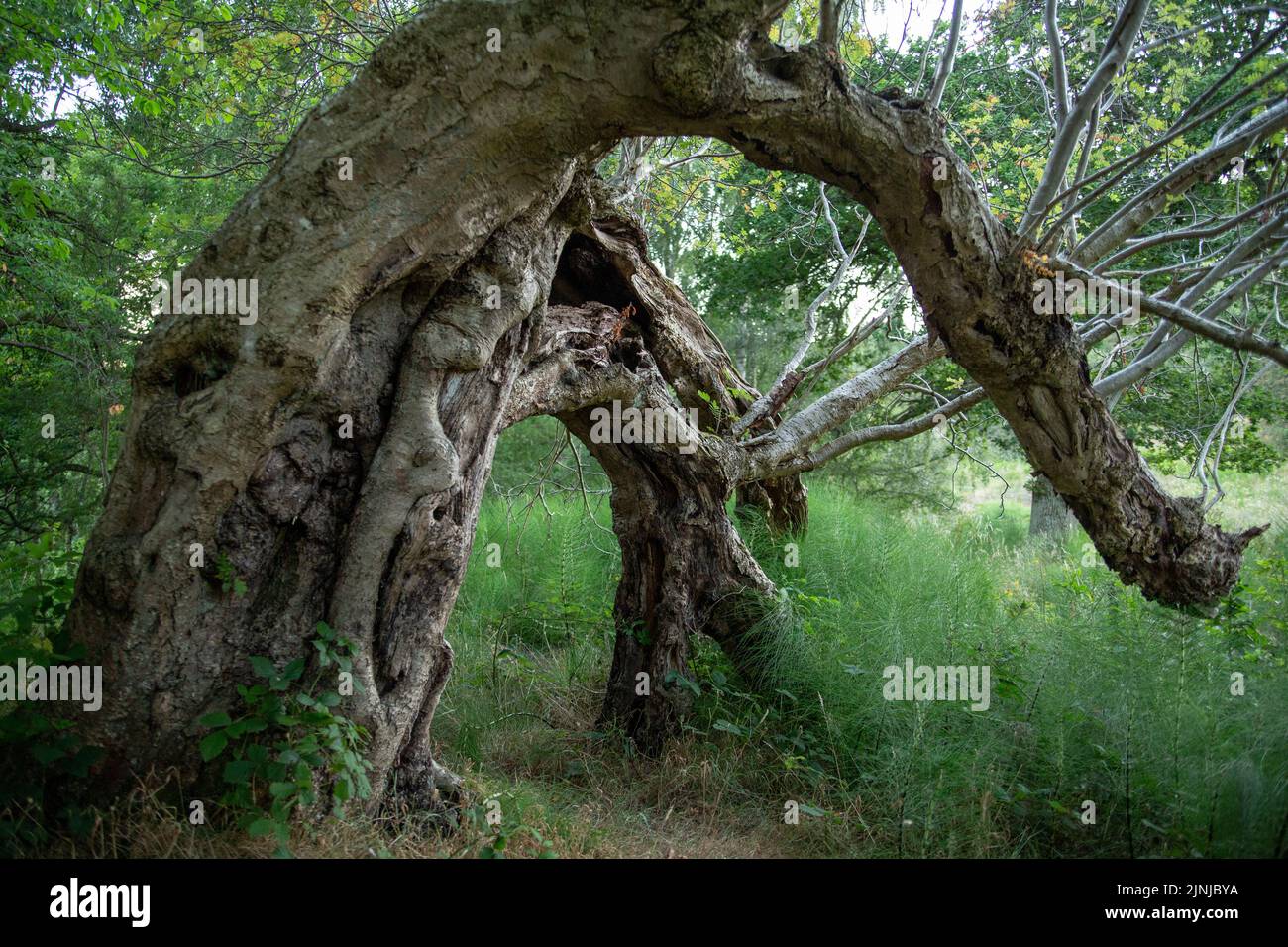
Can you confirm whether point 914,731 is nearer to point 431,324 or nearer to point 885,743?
point 885,743

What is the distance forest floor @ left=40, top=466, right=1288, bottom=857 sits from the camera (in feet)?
11.1

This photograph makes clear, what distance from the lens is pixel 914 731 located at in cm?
405

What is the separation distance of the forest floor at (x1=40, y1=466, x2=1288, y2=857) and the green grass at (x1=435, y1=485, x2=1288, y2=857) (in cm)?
1

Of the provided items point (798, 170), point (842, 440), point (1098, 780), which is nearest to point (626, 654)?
point (842, 440)

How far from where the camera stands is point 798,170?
11.5ft

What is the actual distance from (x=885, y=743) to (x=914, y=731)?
0.29 metres

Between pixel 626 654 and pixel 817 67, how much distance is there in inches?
132

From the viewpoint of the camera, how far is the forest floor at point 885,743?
133 inches

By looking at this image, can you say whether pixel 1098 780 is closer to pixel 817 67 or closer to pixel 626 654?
pixel 626 654

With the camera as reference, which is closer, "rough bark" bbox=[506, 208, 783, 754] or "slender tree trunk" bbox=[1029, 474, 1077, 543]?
"rough bark" bbox=[506, 208, 783, 754]

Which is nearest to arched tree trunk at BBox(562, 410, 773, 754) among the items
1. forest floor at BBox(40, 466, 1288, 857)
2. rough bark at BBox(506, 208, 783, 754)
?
rough bark at BBox(506, 208, 783, 754)

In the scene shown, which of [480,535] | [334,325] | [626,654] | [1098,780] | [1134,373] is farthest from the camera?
[480,535]

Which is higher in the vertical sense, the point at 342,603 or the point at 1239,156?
the point at 1239,156

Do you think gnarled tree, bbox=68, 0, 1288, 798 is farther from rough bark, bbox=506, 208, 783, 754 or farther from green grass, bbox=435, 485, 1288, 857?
rough bark, bbox=506, 208, 783, 754
